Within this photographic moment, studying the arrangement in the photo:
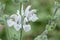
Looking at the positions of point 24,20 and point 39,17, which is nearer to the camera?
point 24,20

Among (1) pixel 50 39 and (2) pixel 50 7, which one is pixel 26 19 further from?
(2) pixel 50 7

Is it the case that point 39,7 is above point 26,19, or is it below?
above

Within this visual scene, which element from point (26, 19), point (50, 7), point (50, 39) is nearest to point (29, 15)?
point (26, 19)

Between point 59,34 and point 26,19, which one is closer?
point 26,19

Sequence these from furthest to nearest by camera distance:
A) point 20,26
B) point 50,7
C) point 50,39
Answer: point 50,7
point 50,39
point 20,26

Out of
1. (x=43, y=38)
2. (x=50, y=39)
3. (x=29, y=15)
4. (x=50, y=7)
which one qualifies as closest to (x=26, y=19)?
(x=29, y=15)

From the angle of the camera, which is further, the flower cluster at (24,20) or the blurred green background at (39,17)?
the blurred green background at (39,17)

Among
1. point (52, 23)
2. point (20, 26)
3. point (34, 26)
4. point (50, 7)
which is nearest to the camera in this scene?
point (20, 26)

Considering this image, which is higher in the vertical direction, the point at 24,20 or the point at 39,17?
the point at 39,17

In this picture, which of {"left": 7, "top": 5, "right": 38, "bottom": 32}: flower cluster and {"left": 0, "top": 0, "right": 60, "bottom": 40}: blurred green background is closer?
{"left": 7, "top": 5, "right": 38, "bottom": 32}: flower cluster

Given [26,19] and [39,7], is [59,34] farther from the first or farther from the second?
[26,19]
